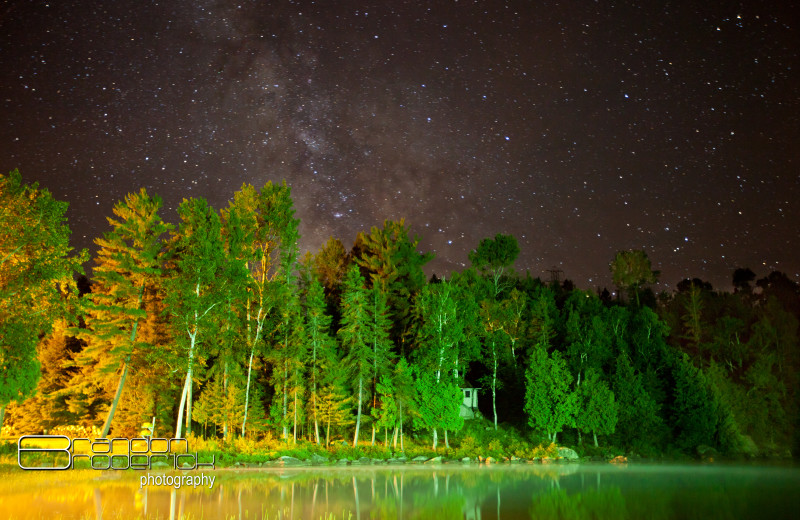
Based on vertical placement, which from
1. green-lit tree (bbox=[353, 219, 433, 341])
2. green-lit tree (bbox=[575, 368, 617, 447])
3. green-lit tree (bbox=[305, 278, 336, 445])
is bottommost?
green-lit tree (bbox=[575, 368, 617, 447])

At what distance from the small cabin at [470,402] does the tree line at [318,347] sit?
126 inches

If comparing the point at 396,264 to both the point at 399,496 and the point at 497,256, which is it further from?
the point at 399,496

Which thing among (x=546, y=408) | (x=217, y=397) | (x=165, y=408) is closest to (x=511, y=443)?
(x=546, y=408)

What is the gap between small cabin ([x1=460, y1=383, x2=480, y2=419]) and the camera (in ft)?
185

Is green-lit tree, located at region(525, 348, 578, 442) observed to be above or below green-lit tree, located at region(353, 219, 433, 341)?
below

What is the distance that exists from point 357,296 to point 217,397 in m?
12.4

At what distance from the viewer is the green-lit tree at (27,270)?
2555 cm

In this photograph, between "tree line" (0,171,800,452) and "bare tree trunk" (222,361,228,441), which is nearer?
"tree line" (0,171,800,452)

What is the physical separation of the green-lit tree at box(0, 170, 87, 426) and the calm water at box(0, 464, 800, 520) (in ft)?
17.2

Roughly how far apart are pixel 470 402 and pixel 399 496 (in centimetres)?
3554

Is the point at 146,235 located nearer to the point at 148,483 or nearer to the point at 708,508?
the point at 148,483

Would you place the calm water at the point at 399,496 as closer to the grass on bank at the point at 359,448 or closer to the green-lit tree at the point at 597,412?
the grass on bank at the point at 359,448

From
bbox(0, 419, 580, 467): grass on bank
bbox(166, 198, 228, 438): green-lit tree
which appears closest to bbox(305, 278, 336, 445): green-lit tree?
bbox(0, 419, 580, 467): grass on bank

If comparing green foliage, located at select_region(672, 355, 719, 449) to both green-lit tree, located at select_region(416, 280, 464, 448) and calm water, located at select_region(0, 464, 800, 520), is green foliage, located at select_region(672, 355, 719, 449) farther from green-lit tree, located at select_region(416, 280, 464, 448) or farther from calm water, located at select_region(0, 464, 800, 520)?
green-lit tree, located at select_region(416, 280, 464, 448)
